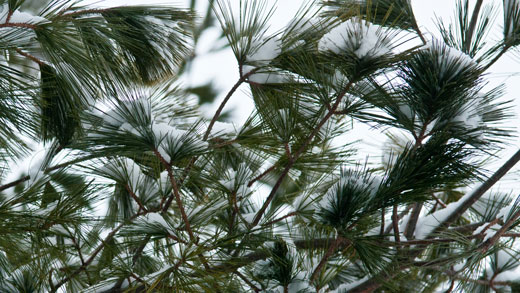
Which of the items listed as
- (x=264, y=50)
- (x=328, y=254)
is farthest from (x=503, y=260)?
(x=264, y=50)

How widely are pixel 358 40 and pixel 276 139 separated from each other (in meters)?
0.25

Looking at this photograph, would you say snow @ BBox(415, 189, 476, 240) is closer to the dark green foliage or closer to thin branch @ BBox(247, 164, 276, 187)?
thin branch @ BBox(247, 164, 276, 187)

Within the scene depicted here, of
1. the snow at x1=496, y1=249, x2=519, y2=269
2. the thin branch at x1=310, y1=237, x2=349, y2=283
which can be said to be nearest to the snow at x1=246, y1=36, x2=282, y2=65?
the thin branch at x1=310, y1=237, x2=349, y2=283

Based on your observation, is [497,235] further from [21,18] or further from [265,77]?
[21,18]

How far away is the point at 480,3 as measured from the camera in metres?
1.19

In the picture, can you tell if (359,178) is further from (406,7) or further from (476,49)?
(406,7)

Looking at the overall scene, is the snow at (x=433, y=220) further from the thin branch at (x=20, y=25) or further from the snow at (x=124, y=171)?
the thin branch at (x=20, y=25)

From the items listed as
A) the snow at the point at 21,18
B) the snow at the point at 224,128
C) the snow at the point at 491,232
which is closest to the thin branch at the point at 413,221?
the snow at the point at 491,232

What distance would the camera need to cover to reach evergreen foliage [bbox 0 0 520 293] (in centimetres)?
97

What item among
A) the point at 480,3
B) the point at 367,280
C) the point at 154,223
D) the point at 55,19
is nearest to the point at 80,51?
the point at 55,19

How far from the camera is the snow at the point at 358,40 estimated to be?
3.18 ft

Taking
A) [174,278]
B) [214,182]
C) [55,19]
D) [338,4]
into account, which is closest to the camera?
[174,278]

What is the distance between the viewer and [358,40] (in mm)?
977

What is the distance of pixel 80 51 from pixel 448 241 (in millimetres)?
732
